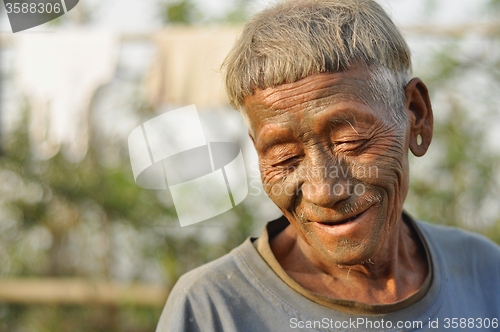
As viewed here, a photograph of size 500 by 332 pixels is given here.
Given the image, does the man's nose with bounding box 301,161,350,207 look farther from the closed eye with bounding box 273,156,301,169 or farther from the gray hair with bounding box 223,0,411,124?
the gray hair with bounding box 223,0,411,124

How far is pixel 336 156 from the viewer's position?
1378 millimetres

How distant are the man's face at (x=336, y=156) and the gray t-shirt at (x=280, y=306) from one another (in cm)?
23

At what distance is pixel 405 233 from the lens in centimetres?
189

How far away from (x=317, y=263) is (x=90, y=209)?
452 centimetres

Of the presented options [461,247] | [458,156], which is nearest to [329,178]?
[461,247]

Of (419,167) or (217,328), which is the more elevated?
(217,328)

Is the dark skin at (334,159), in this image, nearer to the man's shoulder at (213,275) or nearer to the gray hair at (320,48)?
Answer: the gray hair at (320,48)

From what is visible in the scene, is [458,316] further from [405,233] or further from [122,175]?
[122,175]

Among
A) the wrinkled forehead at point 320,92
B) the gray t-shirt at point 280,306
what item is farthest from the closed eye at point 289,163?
the gray t-shirt at point 280,306

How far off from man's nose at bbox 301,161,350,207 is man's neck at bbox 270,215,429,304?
36cm

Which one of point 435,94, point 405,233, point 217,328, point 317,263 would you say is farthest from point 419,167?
point 217,328

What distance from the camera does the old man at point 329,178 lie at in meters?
1.35

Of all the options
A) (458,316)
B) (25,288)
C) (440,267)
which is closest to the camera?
(458,316)

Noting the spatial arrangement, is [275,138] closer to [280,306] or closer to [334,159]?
[334,159]
